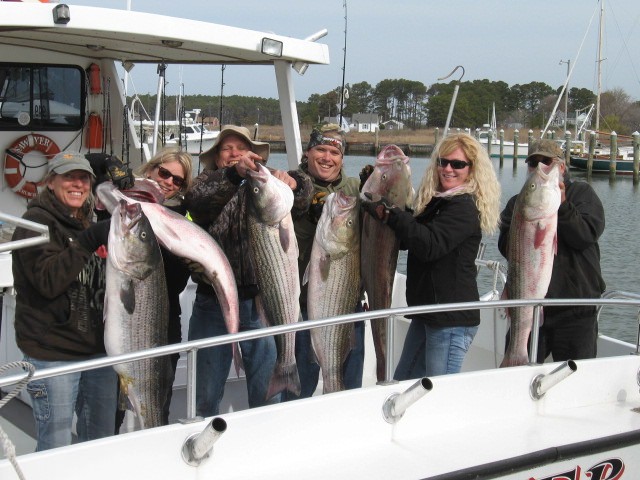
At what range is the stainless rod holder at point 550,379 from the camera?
405 centimetres

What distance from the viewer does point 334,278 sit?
3.88 metres

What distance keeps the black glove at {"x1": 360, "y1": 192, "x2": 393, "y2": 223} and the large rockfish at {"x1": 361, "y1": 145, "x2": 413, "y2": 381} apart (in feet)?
0.07

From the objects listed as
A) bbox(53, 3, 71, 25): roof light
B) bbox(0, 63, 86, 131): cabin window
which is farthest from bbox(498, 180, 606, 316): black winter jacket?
bbox(0, 63, 86, 131): cabin window

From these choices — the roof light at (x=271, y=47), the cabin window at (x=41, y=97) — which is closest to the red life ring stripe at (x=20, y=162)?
the cabin window at (x=41, y=97)

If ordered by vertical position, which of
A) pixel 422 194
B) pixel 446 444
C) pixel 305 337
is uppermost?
pixel 422 194

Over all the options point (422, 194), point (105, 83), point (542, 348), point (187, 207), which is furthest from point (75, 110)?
point (542, 348)

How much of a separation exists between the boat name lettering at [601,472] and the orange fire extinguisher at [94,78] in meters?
5.23

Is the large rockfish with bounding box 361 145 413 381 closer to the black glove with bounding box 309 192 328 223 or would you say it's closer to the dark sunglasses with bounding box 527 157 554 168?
the black glove with bounding box 309 192 328 223

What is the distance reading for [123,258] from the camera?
3.34 m

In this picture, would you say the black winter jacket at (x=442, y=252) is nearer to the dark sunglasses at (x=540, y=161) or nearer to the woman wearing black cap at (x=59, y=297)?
the dark sunglasses at (x=540, y=161)

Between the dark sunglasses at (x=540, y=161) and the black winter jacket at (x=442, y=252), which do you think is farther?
the dark sunglasses at (x=540, y=161)

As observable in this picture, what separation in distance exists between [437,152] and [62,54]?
4.10 metres

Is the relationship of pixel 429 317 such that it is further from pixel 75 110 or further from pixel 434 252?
pixel 75 110

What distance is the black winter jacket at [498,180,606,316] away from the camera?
443cm
